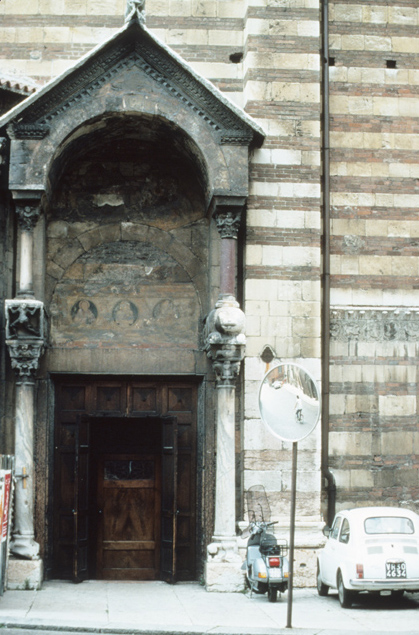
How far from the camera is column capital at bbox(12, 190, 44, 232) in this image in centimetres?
1328

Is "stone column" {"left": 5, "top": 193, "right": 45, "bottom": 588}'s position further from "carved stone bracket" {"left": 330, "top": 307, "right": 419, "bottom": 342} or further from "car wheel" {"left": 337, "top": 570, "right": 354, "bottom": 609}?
"carved stone bracket" {"left": 330, "top": 307, "right": 419, "bottom": 342}

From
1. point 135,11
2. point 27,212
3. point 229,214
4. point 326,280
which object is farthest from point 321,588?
point 135,11

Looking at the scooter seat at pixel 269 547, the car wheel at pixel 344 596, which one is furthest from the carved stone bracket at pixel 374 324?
the car wheel at pixel 344 596

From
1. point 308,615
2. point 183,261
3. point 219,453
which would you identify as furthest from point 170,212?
point 308,615

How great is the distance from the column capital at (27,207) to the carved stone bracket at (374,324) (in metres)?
4.75

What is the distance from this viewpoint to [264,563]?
11945mm

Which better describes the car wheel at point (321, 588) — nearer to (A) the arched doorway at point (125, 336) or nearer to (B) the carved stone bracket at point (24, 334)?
(A) the arched doorway at point (125, 336)

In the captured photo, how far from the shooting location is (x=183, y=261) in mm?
14562

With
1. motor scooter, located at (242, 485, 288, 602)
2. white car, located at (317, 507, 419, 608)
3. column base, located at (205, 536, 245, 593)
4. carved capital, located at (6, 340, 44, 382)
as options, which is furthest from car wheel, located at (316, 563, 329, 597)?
carved capital, located at (6, 340, 44, 382)

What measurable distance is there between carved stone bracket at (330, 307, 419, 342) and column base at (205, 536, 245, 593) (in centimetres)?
372

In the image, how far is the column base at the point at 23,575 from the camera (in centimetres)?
1275

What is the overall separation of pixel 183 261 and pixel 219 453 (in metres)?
3.08

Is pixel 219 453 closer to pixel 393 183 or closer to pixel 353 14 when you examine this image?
pixel 393 183

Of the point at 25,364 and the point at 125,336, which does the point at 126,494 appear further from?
the point at 25,364
